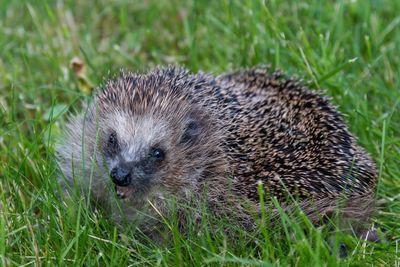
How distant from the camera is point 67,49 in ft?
17.0

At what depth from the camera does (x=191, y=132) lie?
12.3 feet

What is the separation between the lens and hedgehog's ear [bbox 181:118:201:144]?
3729 millimetres

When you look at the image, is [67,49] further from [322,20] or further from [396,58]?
[396,58]

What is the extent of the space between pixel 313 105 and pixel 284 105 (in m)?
0.17

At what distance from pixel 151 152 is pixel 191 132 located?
296mm

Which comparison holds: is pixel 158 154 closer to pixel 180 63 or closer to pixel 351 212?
pixel 351 212

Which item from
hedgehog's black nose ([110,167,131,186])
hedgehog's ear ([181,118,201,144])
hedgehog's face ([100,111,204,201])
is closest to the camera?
hedgehog's black nose ([110,167,131,186])

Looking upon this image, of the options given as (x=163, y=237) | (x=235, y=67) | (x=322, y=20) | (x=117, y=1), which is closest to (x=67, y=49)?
(x=117, y=1)

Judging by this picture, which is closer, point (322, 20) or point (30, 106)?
point (30, 106)

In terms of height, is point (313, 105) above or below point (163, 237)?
above

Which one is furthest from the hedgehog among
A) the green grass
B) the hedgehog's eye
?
the green grass

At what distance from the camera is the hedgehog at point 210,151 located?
3543 mm

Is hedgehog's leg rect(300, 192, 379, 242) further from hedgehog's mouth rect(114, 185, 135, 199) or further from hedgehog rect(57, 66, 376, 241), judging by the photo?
hedgehog's mouth rect(114, 185, 135, 199)

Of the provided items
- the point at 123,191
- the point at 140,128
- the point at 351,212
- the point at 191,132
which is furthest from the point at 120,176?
the point at 351,212
